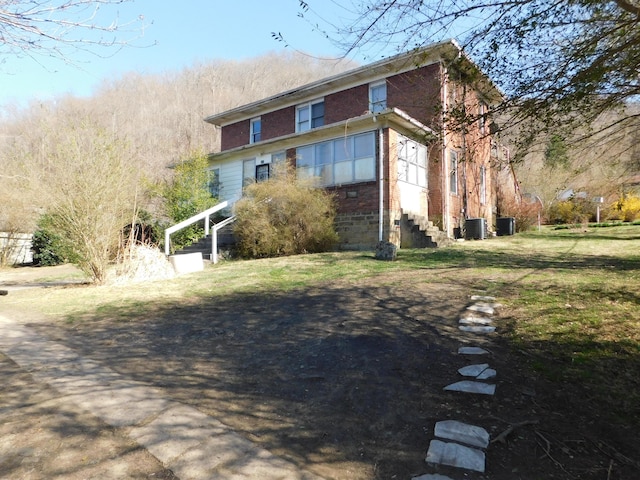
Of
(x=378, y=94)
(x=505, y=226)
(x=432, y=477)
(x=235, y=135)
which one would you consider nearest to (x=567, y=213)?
(x=505, y=226)

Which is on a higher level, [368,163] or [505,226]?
[368,163]

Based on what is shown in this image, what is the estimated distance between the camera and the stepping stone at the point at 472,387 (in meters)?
2.97

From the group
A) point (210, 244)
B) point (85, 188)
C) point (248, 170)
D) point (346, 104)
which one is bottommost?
point (210, 244)

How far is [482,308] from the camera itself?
5.02 m

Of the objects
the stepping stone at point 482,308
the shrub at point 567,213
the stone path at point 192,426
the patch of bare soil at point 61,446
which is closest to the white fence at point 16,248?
the stone path at point 192,426

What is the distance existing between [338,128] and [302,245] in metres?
4.47

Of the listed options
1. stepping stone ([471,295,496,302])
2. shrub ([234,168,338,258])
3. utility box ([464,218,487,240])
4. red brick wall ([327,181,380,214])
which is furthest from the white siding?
stepping stone ([471,295,496,302])

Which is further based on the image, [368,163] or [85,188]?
[368,163]

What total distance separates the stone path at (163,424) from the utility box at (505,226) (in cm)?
1760

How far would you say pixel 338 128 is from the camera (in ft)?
45.2

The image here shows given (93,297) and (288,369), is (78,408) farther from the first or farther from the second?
(93,297)

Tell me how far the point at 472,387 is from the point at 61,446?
280 cm

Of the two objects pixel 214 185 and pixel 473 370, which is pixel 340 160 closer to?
pixel 214 185

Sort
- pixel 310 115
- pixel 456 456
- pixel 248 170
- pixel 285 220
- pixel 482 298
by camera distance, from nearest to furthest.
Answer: pixel 456 456 < pixel 482 298 < pixel 285 220 < pixel 248 170 < pixel 310 115
